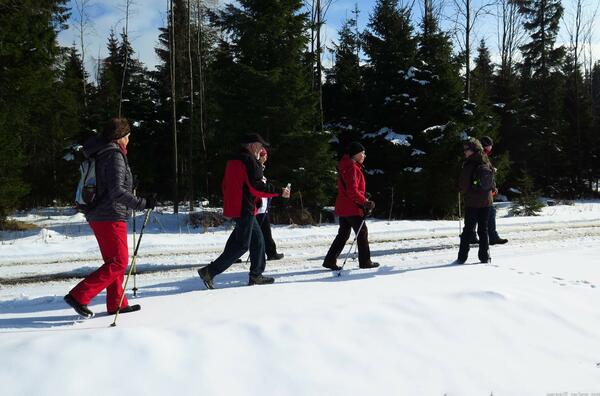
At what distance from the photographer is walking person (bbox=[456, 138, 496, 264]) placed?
6902 millimetres

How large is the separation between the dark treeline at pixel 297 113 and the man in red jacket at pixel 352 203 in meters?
7.90

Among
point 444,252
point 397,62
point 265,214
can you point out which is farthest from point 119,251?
point 397,62

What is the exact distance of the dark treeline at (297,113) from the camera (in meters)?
14.6

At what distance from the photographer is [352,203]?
6.70 meters

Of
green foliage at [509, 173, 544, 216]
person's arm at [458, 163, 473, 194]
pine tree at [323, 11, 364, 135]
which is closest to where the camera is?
person's arm at [458, 163, 473, 194]

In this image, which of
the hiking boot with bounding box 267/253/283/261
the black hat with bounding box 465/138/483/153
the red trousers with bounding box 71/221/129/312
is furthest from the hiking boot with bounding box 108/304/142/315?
the black hat with bounding box 465/138/483/153

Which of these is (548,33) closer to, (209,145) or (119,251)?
(209,145)

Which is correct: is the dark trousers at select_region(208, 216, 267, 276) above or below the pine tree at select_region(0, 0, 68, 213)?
below

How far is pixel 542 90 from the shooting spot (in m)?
32.2

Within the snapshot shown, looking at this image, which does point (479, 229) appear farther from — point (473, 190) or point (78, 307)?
point (78, 307)

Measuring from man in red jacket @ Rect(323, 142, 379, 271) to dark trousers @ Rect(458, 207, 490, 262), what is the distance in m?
1.48

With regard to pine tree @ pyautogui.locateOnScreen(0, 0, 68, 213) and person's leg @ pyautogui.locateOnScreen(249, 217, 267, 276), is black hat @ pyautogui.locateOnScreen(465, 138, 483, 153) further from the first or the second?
pine tree @ pyautogui.locateOnScreen(0, 0, 68, 213)

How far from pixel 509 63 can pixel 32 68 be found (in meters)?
31.5

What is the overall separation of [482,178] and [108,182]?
212 inches
